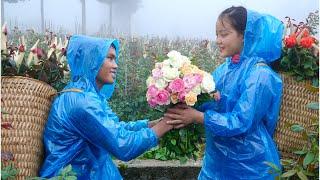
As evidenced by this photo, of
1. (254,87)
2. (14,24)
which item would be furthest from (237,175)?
(14,24)

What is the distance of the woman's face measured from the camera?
261 cm

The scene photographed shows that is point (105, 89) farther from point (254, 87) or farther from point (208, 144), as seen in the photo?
point (254, 87)

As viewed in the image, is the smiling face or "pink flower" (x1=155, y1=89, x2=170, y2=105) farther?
the smiling face

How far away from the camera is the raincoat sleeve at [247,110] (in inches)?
95.1

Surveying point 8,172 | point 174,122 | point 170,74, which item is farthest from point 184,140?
point 8,172

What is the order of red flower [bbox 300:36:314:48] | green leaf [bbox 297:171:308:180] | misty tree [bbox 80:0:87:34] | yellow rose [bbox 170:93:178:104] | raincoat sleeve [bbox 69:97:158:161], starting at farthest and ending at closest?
misty tree [bbox 80:0:87:34] < red flower [bbox 300:36:314:48] < yellow rose [bbox 170:93:178:104] < raincoat sleeve [bbox 69:97:158:161] < green leaf [bbox 297:171:308:180]

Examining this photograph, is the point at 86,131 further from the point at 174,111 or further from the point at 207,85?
the point at 207,85

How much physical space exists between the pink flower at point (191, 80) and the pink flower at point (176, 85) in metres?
0.02

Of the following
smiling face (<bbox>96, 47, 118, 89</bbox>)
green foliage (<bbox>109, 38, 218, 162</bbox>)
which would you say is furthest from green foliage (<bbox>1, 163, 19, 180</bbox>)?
green foliage (<bbox>109, 38, 218, 162</bbox>)

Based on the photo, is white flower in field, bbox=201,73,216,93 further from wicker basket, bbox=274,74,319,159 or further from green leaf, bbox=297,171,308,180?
green leaf, bbox=297,171,308,180

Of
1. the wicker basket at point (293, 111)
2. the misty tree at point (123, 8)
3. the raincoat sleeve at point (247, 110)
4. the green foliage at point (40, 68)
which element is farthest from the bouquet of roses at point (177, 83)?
the misty tree at point (123, 8)

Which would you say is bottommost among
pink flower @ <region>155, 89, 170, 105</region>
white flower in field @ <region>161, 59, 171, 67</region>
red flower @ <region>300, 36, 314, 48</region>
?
pink flower @ <region>155, 89, 170, 105</region>

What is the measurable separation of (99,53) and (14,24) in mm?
5898

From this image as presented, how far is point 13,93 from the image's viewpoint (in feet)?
7.39
